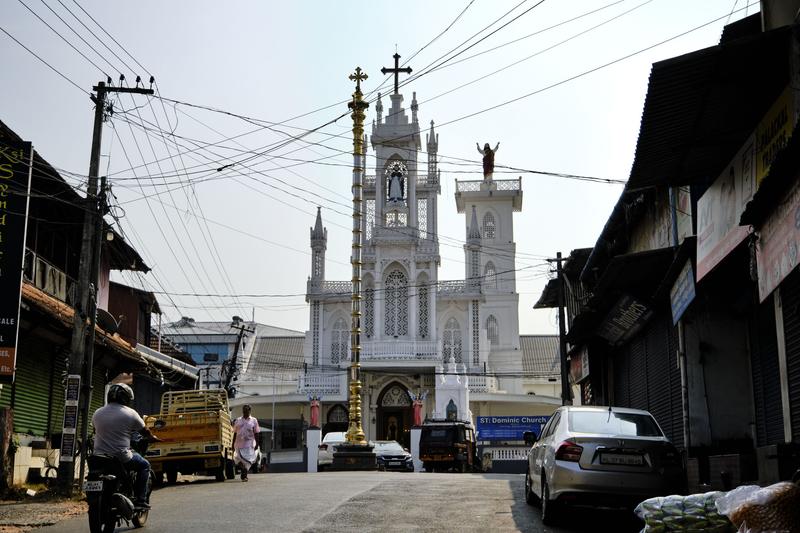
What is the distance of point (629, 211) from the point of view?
19734 millimetres

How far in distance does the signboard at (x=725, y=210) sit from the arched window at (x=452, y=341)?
1725 inches

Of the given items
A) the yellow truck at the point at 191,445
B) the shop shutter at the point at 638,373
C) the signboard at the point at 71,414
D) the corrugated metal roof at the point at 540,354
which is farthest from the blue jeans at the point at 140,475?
the corrugated metal roof at the point at 540,354

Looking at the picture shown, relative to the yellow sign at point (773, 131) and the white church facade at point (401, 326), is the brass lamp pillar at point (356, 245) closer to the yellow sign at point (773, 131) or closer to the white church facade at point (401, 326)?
the white church facade at point (401, 326)

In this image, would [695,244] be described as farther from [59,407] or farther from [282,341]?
[282,341]

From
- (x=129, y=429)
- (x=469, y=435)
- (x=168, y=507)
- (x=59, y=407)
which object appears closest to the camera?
(x=129, y=429)

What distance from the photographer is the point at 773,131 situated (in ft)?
33.6

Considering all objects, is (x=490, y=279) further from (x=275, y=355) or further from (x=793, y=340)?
(x=793, y=340)

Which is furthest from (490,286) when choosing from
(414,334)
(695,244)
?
(695,244)

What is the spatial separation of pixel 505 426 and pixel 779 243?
113 ft

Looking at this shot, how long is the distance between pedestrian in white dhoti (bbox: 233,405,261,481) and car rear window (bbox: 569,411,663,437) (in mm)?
10976

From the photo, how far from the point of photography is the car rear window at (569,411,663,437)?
→ 11.2m

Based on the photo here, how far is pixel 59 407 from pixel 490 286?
1704 inches

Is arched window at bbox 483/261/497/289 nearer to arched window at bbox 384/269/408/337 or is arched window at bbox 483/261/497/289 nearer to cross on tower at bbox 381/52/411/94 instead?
arched window at bbox 384/269/408/337

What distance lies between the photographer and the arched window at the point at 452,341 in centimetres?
5644
